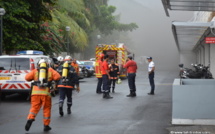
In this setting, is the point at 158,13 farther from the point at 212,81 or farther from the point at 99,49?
the point at 212,81

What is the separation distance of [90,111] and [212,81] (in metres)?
3.77

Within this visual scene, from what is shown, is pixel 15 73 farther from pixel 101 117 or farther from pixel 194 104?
pixel 194 104

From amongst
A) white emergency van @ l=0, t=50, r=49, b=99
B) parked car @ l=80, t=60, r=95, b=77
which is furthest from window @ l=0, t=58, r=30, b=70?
parked car @ l=80, t=60, r=95, b=77

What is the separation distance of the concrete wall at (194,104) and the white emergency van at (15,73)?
26.2 ft

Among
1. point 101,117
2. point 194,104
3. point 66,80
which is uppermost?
point 66,80

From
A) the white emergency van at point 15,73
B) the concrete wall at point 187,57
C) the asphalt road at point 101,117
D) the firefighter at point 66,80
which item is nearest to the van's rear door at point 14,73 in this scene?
the white emergency van at point 15,73

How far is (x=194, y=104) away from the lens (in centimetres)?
1162

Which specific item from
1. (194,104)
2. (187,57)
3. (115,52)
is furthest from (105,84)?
(187,57)

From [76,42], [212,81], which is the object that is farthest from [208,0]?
[76,42]

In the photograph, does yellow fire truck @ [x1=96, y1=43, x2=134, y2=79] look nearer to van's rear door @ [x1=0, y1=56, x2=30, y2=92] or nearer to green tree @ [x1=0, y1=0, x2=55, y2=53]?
green tree @ [x1=0, y1=0, x2=55, y2=53]

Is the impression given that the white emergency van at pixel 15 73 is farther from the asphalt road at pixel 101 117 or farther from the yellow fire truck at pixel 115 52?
the yellow fire truck at pixel 115 52

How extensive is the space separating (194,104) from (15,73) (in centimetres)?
867

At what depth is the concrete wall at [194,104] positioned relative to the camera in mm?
11566

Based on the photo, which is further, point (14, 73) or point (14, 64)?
point (14, 64)
